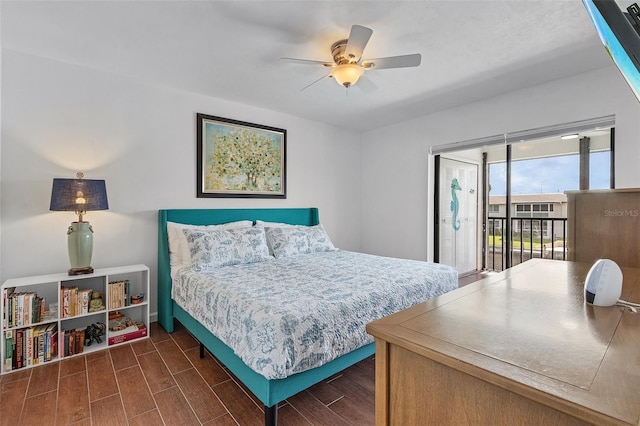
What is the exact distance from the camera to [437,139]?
13.3ft

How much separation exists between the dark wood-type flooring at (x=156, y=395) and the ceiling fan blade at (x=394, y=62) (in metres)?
2.26

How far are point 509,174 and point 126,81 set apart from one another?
4.51 meters

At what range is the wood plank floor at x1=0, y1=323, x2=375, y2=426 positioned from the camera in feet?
5.56

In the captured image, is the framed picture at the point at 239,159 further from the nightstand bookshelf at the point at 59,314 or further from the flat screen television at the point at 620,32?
the flat screen television at the point at 620,32

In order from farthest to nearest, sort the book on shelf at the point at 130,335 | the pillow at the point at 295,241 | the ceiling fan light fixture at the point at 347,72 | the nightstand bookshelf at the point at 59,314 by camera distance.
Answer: the pillow at the point at 295,241
the book on shelf at the point at 130,335
the ceiling fan light fixture at the point at 347,72
the nightstand bookshelf at the point at 59,314

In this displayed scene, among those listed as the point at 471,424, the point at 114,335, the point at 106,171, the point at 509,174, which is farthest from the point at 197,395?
the point at 509,174

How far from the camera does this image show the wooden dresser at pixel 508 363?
0.51 meters

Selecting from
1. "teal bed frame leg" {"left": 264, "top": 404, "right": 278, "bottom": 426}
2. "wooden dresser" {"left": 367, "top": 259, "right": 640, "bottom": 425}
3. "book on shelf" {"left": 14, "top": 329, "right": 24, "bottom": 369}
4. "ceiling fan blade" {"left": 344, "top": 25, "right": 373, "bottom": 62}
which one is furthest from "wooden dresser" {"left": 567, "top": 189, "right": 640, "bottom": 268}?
"book on shelf" {"left": 14, "top": 329, "right": 24, "bottom": 369}

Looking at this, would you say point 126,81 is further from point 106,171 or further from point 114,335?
point 114,335

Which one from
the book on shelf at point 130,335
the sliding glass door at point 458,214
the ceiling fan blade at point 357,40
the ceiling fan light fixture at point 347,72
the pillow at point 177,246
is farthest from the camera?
the sliding glass door at point 458,214

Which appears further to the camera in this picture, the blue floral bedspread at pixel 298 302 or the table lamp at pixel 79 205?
the table lamp at pixel 79 205

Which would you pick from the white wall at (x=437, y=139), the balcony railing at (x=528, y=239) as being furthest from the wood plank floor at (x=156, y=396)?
the balcony railing at (x=528, y=239)

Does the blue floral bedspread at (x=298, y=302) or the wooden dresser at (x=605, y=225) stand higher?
the wooden dresser at (x=605, y=225)

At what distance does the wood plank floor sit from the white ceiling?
246 centimetres
